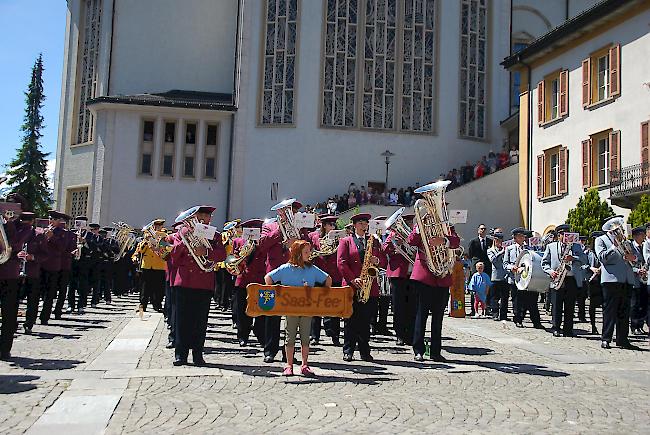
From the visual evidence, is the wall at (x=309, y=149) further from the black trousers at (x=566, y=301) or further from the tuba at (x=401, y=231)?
the tuba at (x=401, y=231)

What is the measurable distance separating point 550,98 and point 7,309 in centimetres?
2582

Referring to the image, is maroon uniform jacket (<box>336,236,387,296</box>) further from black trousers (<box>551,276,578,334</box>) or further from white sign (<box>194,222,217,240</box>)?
black trousers (<box>551,276,578,334</box>)

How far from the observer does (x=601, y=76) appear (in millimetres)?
27688

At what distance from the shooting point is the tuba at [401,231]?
1148 centimetres

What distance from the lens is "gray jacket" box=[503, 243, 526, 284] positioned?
15.9 meters

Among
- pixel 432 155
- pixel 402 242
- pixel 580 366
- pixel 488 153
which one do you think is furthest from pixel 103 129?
pixel 580 366

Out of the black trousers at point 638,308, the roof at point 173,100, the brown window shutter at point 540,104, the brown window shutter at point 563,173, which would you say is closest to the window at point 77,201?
the roof at point 173,100

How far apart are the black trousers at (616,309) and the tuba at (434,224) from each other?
3432 mm

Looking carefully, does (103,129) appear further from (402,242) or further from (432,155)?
(402,242)

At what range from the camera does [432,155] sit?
3941 centimetres


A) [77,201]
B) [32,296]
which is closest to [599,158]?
[32,296]

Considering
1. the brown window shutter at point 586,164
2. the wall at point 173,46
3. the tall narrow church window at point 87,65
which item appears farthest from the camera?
the tall narrow church window at point 87,65

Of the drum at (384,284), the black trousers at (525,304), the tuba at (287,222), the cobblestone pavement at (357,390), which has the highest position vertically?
the tuba at (287,222)

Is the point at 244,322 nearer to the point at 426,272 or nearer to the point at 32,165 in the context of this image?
the point at 426,272
